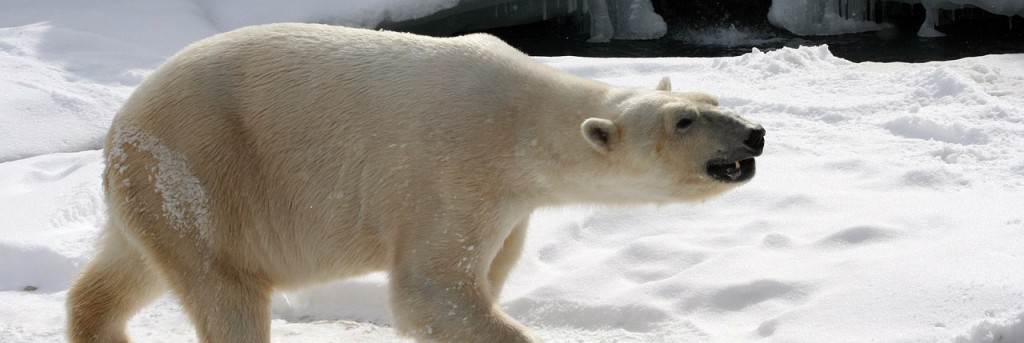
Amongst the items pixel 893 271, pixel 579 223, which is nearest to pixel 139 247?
pixel 579 223

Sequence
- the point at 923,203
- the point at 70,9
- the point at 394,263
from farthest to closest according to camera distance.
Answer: the point at 70,9, the point at 923,203, the point at 394,263

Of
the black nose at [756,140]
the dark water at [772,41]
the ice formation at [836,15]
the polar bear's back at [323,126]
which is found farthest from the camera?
the ice formation at [836,15]

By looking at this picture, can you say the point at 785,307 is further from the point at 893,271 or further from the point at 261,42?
the point at 261,42

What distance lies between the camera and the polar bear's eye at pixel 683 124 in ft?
11.0

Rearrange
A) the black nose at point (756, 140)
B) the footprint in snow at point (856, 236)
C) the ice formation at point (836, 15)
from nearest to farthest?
the black nose at point (756, 140), the footprint in snow at point (856, 236), the ice formation at point (836, 15)

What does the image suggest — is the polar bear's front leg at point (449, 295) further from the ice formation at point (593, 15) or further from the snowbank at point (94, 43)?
the ice formation at point (593, 15)

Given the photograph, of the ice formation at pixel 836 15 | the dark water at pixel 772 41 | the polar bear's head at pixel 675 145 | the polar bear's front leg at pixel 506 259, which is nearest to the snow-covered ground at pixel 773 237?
the polar bear's front leg at pixel 506 259

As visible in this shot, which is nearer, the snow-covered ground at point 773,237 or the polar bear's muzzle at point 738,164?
the polar bear's muzzle at point 738,164

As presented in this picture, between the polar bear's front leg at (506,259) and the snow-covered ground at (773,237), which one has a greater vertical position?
the polar bear's front leg at (506,259)

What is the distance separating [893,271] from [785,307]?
42 centimetres

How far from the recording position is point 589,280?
4.59m

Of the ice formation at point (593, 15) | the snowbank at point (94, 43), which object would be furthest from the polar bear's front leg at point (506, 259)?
the ice formation at point (593, 15)

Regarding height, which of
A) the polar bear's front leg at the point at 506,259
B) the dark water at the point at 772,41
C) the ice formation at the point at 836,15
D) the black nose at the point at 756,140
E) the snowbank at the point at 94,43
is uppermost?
the black nose at the point at 756,140

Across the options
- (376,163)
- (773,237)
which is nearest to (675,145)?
(376,163)
